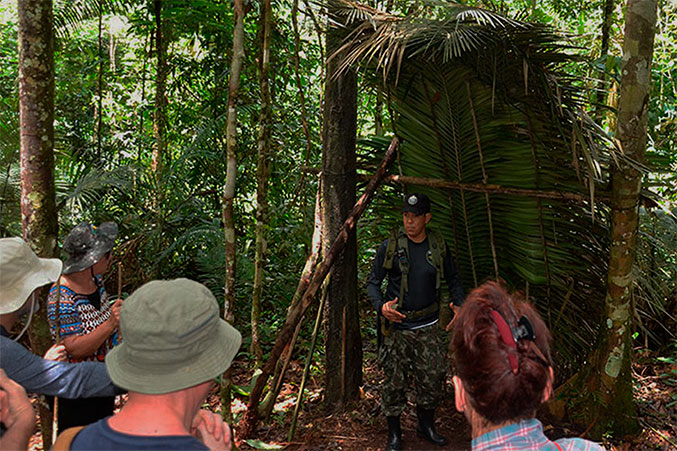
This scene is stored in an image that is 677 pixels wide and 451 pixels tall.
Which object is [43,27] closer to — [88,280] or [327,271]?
[88,280]

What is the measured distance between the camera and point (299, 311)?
181 inches

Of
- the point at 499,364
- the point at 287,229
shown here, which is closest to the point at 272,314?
the point at 287,229

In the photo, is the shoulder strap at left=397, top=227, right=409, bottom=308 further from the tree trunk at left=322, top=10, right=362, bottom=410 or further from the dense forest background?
the dense forest background

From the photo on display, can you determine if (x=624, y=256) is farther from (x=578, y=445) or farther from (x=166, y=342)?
(x=166, y=342)

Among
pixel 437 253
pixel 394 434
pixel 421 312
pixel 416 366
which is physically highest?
pixel 437 253

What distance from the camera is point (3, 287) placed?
2.25 m

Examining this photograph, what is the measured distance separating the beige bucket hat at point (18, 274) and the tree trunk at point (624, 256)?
3659 mm

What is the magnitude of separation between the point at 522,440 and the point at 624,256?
120 inches

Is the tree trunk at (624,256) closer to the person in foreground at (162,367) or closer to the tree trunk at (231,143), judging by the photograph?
the tree trunk at (231,143)

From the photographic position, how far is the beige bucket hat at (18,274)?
224 centimetres

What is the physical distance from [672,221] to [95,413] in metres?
5.28

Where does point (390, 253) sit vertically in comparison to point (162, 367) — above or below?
below

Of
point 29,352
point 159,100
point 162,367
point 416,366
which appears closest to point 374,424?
point 416,366

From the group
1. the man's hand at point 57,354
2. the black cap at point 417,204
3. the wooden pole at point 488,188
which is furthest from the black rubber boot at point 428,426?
the man's hand at point 57,354
